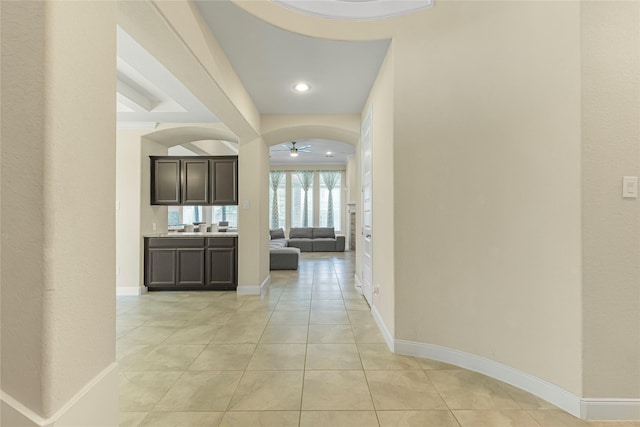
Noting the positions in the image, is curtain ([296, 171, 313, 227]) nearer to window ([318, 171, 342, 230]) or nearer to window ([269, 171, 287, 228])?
window ([318, 171, 342, 230])

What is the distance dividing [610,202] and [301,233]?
883cm

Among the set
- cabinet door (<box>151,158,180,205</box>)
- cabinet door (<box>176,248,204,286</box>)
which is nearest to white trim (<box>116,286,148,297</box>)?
cabinet door (<box>176,248,204,286</box>)

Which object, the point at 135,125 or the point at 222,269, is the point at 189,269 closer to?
the point at 222,269

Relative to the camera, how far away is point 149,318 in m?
3.73

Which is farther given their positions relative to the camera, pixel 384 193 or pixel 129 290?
pixel 129 290

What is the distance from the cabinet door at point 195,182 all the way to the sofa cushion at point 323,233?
547 centimetres

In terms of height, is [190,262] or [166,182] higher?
[166,182]

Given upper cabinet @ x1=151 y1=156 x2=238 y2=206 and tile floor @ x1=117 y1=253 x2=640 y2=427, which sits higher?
upper cabinet @ x1=151 y1=156 x2=238 y2=206

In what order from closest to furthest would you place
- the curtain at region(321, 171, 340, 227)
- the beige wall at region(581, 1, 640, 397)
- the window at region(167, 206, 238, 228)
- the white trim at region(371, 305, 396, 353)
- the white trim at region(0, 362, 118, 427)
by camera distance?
1. the white trim at region(0, 362, 118, 427)
2. the beige wall at region(581, 1, 640, 397)
3. the white trim at region(371, 305, 396, 353)
4. the window at region(167, 206, 238, 228)
5. the curtain at region(321, 171, 340, 227)

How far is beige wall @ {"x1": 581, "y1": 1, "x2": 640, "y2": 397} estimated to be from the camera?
185 centimetres

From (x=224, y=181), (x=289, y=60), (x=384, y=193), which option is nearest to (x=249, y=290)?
(x=224, y=181)

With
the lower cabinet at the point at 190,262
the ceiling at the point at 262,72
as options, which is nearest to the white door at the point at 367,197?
the ceiling at the point at 262,72

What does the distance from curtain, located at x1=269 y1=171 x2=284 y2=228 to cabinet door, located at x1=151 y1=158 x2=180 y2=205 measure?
5.87m

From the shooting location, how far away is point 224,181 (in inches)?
206
